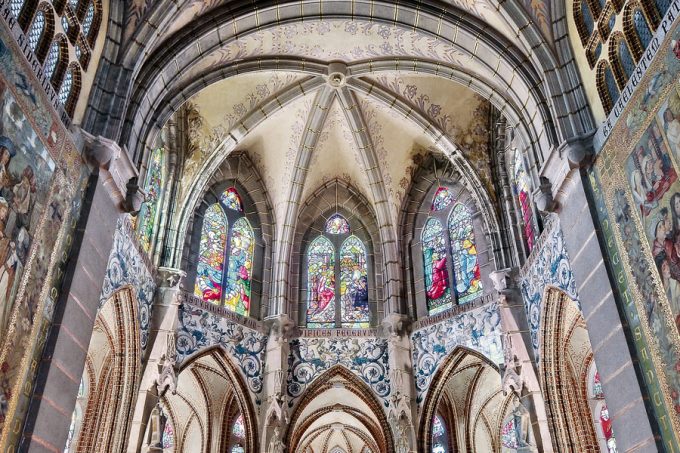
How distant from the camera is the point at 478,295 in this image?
13.7 metres

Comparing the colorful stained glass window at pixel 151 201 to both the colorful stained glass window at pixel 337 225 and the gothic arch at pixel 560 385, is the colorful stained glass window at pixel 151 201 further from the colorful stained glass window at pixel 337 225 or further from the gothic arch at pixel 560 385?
the gothic arch at pixel 560 385

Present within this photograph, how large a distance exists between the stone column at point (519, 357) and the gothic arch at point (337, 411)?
9.72 feet

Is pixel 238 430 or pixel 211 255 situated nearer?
pixel 211 255

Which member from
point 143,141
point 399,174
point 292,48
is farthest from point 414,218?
point 143,141

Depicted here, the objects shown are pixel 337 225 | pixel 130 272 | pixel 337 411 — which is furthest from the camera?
pixel 337 411

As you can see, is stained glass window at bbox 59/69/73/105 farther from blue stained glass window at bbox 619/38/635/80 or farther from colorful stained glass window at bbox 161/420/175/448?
colorful stained glass window at bbox 161/420/175/448

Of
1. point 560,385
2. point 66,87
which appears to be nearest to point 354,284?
point 560,385

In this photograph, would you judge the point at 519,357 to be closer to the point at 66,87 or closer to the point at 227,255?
the point at 227,255

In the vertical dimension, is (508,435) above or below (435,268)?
below

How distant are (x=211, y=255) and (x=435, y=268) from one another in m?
5.17

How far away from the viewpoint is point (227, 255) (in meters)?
14.8

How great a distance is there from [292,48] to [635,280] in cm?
825

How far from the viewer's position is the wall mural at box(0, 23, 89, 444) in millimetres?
6254

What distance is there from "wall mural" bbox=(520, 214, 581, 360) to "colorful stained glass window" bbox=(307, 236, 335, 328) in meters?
4.70
